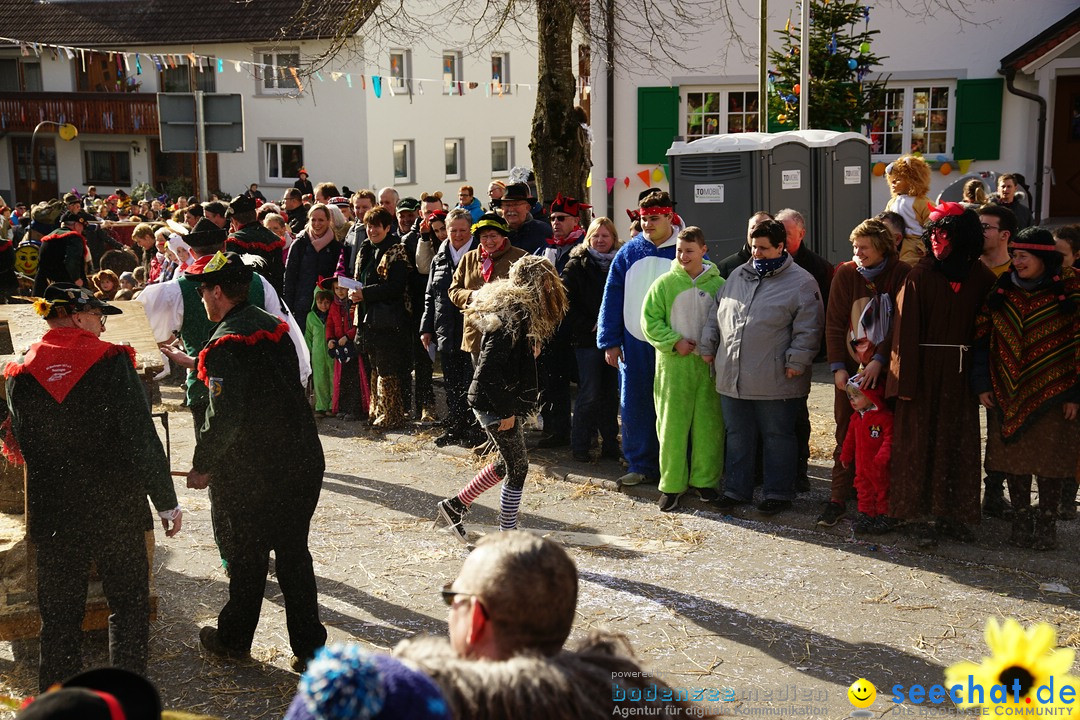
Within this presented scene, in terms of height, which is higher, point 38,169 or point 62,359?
point 38,169

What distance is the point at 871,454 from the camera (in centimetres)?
722

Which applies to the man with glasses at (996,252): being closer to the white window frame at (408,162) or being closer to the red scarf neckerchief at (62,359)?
the red scarf neckerchief at (62,359)

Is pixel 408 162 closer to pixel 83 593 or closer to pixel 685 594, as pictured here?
pixel 685 594

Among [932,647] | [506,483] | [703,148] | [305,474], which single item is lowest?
[932,647]

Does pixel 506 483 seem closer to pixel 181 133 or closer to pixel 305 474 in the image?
pixel 305 474

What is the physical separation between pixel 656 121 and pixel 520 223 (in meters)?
9.35

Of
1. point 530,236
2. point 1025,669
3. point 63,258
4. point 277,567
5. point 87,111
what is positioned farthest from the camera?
point 87,111

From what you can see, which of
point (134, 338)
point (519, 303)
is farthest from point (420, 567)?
point (134, 338)

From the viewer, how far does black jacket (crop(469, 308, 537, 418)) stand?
22.6 ft

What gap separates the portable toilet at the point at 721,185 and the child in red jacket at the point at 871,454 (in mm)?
6184

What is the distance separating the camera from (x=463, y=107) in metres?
38.8

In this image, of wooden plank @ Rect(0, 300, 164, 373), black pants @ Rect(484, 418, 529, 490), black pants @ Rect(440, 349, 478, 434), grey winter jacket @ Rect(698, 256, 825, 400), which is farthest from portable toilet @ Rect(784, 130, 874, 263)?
wooden plank @ Rect(0, 300, 164, 373)

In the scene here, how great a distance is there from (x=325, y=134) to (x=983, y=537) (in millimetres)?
31061

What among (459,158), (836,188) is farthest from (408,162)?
(836,188)
